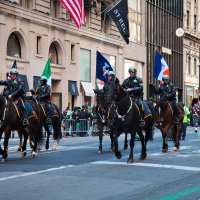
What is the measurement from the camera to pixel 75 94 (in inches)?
1726

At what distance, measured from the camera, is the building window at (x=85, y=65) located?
150ft

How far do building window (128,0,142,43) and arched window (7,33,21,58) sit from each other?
19.2m

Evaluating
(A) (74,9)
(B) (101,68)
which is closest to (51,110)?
(B) (101,68)

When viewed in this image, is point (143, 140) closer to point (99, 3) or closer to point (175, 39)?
point (99, 3)

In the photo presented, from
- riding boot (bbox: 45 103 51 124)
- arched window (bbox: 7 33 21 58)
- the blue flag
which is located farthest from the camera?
arched window (bbox: 7 33 21 58)

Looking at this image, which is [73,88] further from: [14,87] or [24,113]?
[14,87]

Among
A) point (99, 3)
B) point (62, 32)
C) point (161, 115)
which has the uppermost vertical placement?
point (99, 3)

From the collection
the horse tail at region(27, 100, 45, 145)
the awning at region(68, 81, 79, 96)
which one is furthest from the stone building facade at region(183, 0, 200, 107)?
the horse tail at region(27, 100, 45, 145)

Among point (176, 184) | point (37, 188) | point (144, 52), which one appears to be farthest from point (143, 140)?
point (144, 52)

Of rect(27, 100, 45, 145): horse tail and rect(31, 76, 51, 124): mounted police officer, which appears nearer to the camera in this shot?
rect(27, 100, 45, 145): horse tail

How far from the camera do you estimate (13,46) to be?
3741 cm

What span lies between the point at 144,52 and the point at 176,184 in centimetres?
4773

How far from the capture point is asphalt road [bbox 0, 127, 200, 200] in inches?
401

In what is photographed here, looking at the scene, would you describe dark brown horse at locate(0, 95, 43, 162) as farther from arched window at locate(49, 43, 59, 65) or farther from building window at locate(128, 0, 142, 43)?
building window at locate(128, 0, 142, 43)
